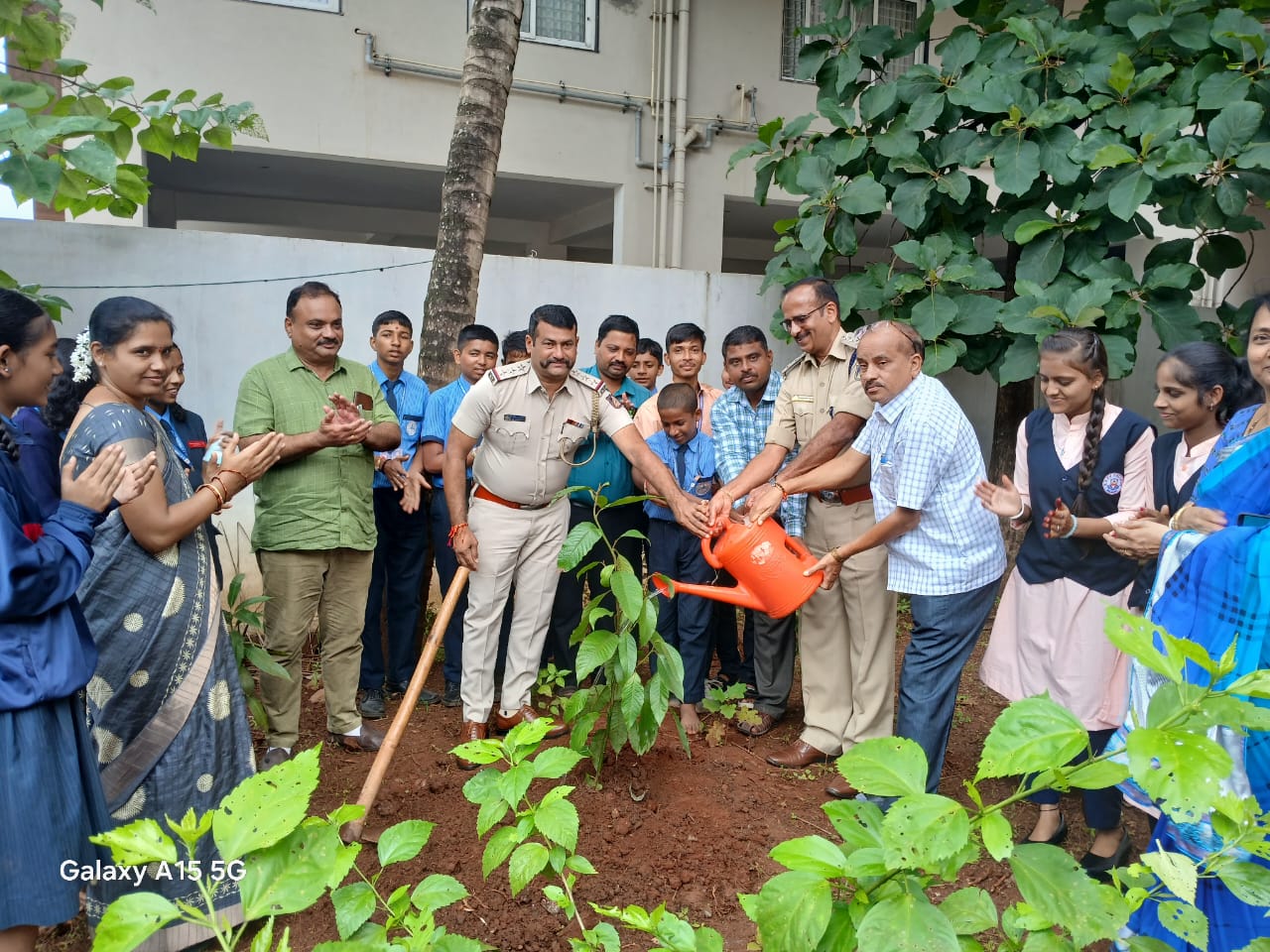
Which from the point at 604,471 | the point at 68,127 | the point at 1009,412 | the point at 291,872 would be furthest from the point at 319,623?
the point at 1009,412

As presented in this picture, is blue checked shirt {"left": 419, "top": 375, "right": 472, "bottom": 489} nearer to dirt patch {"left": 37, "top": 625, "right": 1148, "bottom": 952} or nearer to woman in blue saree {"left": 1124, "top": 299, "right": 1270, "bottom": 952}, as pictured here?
dirt patch {"left": 37, "top": 625, "right": 1148, "bottom": 952}

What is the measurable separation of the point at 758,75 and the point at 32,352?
776 cm

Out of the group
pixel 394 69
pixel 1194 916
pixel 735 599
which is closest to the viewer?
pixel 1194 916

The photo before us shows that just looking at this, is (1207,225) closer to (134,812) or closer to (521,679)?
(521,679)

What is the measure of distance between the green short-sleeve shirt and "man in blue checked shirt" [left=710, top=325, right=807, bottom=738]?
5.42ft

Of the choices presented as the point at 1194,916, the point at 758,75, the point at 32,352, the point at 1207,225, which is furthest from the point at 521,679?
the point at 758,75

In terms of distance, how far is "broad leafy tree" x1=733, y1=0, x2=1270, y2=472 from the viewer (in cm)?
432

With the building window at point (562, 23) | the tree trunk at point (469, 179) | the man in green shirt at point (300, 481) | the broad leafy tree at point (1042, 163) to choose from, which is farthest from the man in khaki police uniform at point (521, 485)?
the building window at point (562, 23)

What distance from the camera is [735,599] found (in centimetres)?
304

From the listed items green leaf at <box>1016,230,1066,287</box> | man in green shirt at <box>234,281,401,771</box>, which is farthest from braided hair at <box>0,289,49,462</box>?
green leaf at <box>1016,230,1066,287</box>

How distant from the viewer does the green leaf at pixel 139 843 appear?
0.96 meters

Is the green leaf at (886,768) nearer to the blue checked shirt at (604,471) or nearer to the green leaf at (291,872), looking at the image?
the green leaf at (291,872)

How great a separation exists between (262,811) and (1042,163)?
4965mm

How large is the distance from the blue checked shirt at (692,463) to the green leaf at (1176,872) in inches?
120
